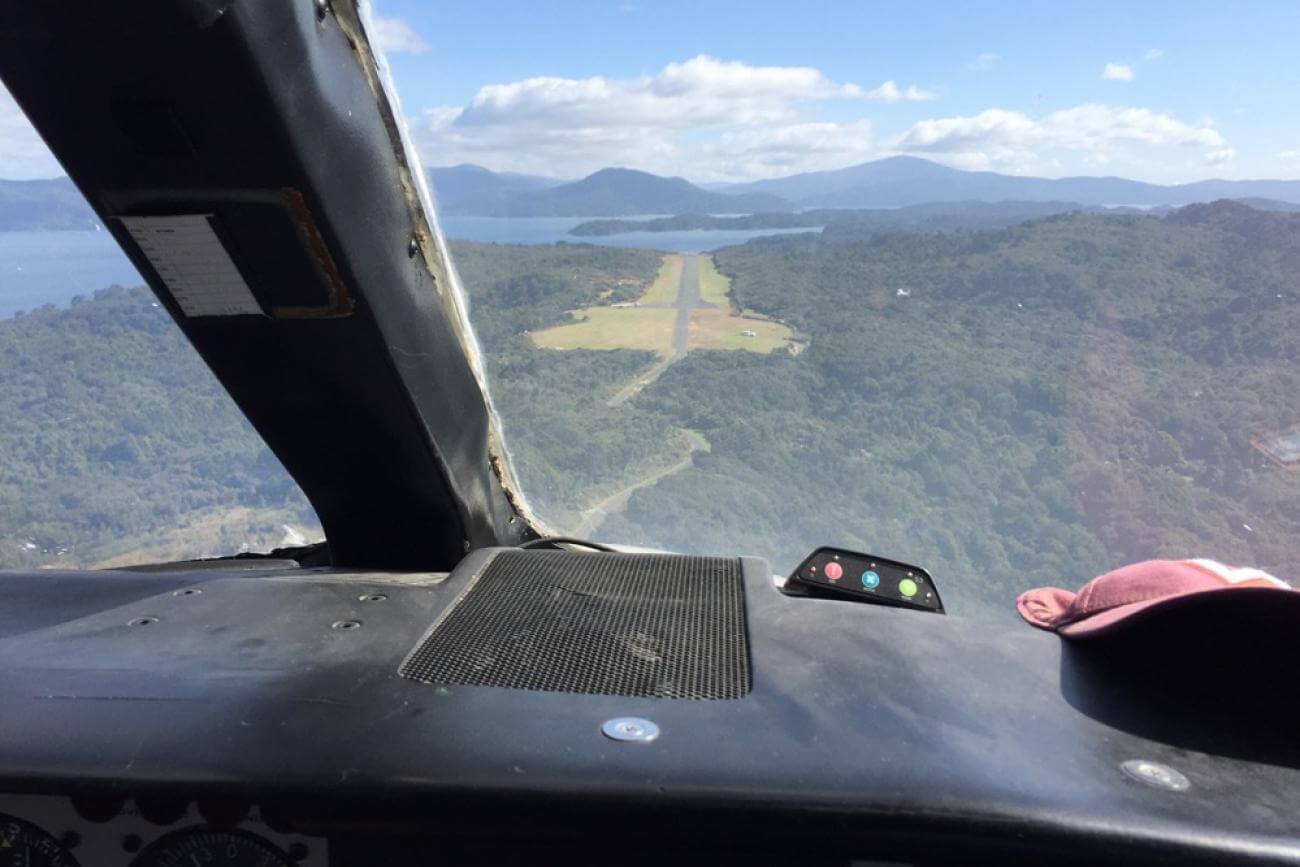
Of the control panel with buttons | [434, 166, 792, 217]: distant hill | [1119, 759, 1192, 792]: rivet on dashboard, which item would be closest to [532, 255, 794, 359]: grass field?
[434, 166, 792, 217]: distant hill

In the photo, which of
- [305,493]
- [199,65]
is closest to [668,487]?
[305,493]

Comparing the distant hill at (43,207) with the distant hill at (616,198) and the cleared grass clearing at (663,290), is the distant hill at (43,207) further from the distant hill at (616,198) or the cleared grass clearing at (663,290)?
the cleared grass clearing at (663,290)

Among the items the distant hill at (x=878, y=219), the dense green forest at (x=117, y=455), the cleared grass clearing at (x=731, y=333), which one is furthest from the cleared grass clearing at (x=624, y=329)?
the dense green forest at (x=117, y=455)

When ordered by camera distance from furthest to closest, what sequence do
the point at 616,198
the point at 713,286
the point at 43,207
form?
the point at 616,198, the point at 713,286, the point at 43,207

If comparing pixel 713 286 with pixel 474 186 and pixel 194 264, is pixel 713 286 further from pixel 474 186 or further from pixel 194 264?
pixel 194 264

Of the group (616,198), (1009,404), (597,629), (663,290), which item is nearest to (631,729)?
(597,629)
